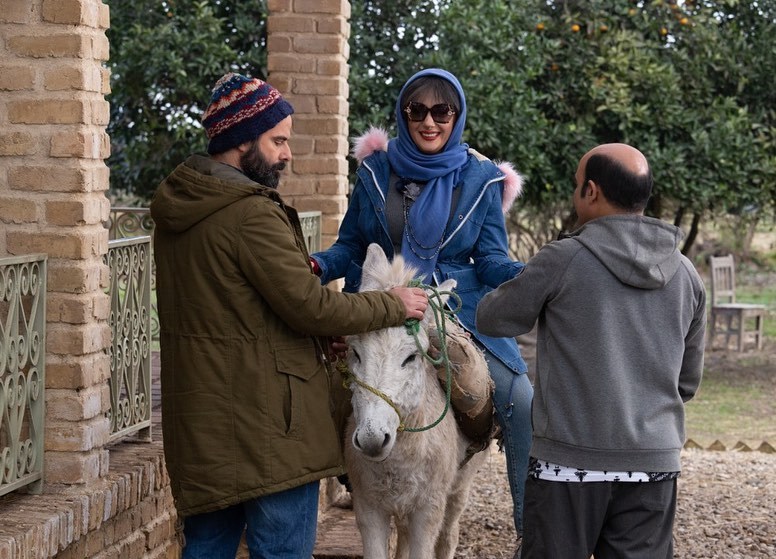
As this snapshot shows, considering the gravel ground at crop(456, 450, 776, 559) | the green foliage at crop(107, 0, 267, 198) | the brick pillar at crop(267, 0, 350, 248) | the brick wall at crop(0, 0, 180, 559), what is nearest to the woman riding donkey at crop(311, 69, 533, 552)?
the brick wall at crop(0, 0, 180, 559)

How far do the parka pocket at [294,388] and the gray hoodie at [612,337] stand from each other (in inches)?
26.0

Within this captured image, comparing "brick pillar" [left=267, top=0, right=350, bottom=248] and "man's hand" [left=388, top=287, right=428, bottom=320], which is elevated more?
"brick pillar" [left=267, top=0, right=350, bottom=248]

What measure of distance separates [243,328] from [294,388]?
9.5 inches

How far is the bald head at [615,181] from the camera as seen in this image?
12.0 feet

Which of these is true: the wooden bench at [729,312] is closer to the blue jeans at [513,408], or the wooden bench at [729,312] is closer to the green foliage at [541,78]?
the green foliage at [541,78]

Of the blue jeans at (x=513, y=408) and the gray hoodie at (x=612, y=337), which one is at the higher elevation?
the gray hoodie at (x=612, y=337)

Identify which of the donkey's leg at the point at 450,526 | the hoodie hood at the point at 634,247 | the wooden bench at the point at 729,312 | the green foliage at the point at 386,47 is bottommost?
the wooden bench at the point at 729,312

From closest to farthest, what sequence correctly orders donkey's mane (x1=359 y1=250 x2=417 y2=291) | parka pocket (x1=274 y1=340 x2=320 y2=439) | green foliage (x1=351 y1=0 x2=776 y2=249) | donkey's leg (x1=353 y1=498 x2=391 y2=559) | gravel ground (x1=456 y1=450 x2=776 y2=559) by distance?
1. parka pocket (x1=274 y1=340 x2=320 y2=439)
2. donkey's mane (x1=359 y1=250 x2=417 y2=291)
3. donkey's leg (x1=353 y1=498 x2=391 y2=559)
4. gravel ground (x1=456 y1=450 x2=776 y2=559)
5. green foliage (x1=351 y1=0 x2=776 y2=249)

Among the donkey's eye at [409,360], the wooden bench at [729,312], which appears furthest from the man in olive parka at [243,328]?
the wooden bench at [729,312]

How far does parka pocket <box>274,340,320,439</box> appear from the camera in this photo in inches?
145

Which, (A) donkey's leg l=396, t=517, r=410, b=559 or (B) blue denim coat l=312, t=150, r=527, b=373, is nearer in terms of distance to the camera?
(B) blue denim coat l=312, t=150, r=527, b=373

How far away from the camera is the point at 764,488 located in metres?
8.82

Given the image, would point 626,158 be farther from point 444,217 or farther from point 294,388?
point 444,217

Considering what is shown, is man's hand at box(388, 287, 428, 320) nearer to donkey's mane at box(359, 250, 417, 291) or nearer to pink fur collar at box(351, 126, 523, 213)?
donkey's mane at box(359, 250, 417, 291)
